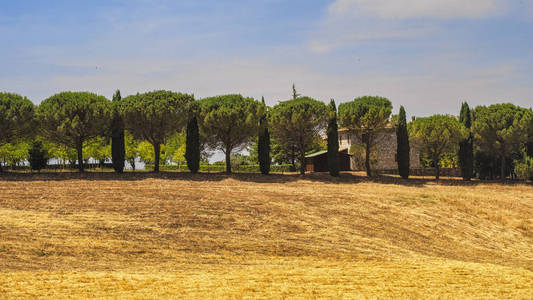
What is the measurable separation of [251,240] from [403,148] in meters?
37.3

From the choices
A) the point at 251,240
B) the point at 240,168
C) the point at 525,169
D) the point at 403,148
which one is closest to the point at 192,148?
the point at 240,168

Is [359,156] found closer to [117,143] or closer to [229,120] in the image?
[229,120]

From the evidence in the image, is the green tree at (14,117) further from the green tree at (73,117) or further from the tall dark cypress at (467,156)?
the tall dark cypress at (467,156)

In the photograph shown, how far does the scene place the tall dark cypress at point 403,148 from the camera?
184 feet

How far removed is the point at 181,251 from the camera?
824 inches

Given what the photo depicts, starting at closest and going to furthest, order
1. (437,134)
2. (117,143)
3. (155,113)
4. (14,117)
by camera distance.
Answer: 1. (14,117)
2. (155,113)
3. (117,143)
4. (437,134)

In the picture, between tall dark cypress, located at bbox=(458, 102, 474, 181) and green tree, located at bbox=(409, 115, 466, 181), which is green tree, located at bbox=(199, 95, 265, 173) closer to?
green tree, located at bbox=(409, 115, 466, 181)

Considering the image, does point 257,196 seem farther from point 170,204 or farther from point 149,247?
point 149,247

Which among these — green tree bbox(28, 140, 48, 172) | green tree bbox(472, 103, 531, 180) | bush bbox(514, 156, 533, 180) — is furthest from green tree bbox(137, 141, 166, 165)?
bush bbox(514, 156, 533, 180)

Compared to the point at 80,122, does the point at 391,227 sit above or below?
below

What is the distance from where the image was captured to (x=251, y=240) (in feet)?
76.4

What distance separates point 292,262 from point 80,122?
3274 cm

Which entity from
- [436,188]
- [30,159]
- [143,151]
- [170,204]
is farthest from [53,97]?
Answer: [436,188]

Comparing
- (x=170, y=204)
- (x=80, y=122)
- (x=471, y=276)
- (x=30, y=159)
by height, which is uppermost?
(x=80, y=122)
